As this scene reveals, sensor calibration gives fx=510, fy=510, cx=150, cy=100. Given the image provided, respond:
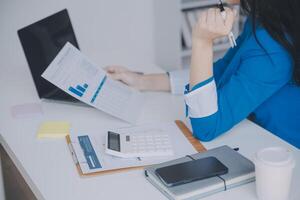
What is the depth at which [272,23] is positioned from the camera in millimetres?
1371

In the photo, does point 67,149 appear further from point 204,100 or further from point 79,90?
point 204,100

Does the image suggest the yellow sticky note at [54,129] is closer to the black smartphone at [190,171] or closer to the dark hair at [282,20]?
the black smartphone at [190,171]

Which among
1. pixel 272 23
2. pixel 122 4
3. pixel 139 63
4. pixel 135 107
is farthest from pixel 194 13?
pixel 272 23

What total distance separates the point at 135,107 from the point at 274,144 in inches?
18.9

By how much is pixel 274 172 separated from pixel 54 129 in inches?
27.7

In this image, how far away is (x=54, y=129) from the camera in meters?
1.50

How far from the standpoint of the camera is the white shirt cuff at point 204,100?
136cm

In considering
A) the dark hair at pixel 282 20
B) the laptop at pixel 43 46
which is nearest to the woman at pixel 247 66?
the dark hair at pixel 282 20

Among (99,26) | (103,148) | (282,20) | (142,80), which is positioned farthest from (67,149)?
(99,26)

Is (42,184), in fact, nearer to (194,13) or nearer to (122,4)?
(122,4)

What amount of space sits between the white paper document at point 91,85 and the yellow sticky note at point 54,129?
10 centimetres

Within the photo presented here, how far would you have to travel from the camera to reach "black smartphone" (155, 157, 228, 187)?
1146mm

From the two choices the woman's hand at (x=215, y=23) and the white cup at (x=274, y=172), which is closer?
the white cup at (x=274, y=172)

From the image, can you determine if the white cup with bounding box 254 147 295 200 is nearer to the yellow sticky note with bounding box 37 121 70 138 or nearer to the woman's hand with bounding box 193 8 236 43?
the woman's hand with bounding box 193 8 236 43
